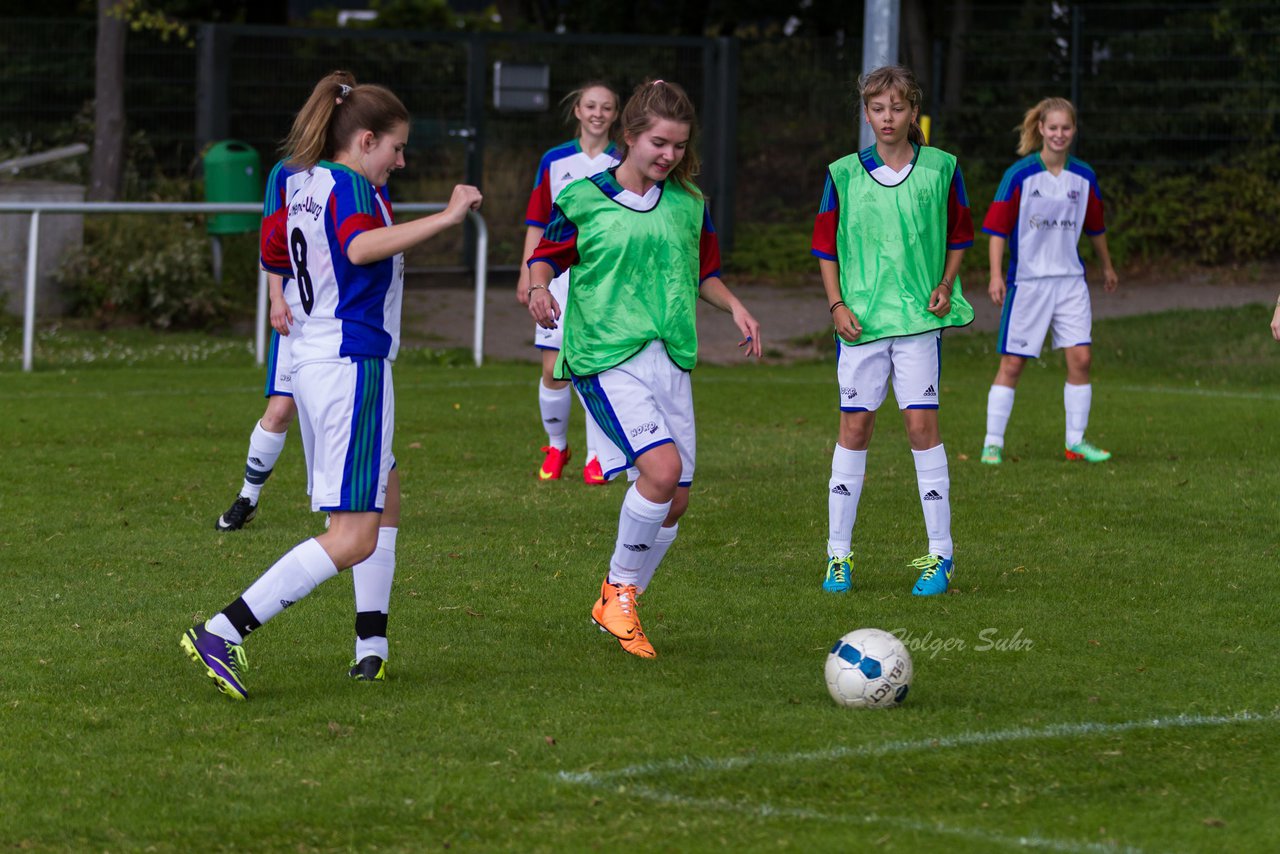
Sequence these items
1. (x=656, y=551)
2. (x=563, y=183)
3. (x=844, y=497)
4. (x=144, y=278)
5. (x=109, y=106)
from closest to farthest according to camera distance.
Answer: (x=656, y=551)
(x=844, y=497)
(x=563, y=183)
(x=144, y=278)
(x=109, y=106)

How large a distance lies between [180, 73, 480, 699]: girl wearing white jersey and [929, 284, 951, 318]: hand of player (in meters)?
2.40

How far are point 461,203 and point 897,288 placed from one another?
243 cm

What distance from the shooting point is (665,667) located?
5625 millimetres

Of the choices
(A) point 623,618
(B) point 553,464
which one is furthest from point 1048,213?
(A) point 623,618

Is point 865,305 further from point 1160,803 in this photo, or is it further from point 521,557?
point 1160,803

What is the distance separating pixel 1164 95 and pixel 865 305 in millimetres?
14680

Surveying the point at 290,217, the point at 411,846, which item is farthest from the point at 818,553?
the point at 411,846

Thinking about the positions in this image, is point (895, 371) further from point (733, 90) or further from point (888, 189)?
point (733, 90)

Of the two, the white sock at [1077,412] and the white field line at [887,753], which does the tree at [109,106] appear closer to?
the white sock at [1077,412]

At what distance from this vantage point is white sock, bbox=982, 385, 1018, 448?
1016cm

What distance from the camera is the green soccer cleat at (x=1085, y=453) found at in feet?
33.3

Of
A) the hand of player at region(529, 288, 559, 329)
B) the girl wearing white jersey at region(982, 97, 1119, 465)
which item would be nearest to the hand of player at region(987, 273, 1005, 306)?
the girl wearing white jersey at region(982, 97, 1119, 465)

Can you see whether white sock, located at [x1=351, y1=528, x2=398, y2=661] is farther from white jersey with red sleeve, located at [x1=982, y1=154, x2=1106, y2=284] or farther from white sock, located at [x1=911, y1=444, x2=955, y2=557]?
white jersey with red sleeve, located at [x1=982, y1=154, x2=1106, y2=284]

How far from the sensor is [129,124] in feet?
65.4
